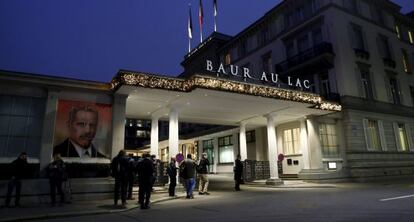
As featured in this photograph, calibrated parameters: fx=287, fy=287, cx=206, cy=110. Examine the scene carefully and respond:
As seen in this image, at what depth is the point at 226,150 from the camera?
32469mm

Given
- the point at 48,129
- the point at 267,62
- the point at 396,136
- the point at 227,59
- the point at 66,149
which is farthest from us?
the point at 227,59

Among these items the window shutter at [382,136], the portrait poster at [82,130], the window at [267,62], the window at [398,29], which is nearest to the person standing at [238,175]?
the portrait poster at [82,130]

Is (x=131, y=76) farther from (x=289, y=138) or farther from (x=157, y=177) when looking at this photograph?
(x=289, y=138)

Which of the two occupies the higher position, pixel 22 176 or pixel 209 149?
pixel 209 149

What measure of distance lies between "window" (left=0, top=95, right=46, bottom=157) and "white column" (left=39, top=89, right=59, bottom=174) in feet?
0.77

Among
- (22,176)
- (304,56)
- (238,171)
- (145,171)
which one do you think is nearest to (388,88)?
(304,56)

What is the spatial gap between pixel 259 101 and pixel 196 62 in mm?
25679

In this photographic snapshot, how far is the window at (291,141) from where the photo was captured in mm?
23031

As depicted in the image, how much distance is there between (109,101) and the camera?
13477mm

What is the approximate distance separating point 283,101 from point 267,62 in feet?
43.9

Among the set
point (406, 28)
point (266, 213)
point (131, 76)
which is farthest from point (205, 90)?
point (406, 28)

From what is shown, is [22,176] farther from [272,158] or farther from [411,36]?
[411,36]

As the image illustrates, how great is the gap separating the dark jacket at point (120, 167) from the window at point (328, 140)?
1501 cm

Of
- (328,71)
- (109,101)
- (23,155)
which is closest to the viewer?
(23,155)
